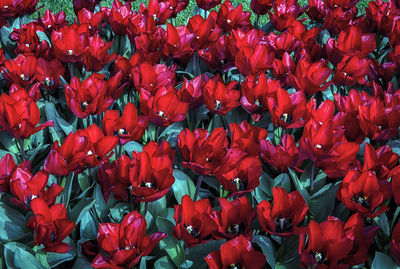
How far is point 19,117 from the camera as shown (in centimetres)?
148

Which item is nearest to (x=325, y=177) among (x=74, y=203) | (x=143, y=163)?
(x=143, y=163)

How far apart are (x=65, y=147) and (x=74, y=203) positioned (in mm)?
247

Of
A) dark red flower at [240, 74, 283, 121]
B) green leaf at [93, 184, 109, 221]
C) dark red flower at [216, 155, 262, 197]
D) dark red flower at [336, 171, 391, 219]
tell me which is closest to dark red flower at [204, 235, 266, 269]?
dark red flower at [216, 155, 262, 197]

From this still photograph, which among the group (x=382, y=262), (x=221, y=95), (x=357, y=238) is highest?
(x=221, y=95)

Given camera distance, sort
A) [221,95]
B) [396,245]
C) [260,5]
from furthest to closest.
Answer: [260,5] < [221,95] < [396,245]

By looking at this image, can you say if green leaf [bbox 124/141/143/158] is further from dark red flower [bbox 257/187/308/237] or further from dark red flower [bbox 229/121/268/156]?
dark red flower [bbox 257/187/308/237]

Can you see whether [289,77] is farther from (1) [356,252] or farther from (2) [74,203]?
(2) [74,203]

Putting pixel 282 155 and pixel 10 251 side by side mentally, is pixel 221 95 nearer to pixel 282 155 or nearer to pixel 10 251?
pixel 282 155

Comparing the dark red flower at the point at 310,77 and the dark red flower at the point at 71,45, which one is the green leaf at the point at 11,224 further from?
the dark red flower at the point at 310,77

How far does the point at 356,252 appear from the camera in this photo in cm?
122

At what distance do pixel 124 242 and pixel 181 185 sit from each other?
0.36 meters

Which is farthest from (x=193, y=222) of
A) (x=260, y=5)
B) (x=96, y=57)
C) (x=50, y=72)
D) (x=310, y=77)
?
(x=260, y=5)

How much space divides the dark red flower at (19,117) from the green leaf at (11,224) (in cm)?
23

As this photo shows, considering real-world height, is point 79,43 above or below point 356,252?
above
